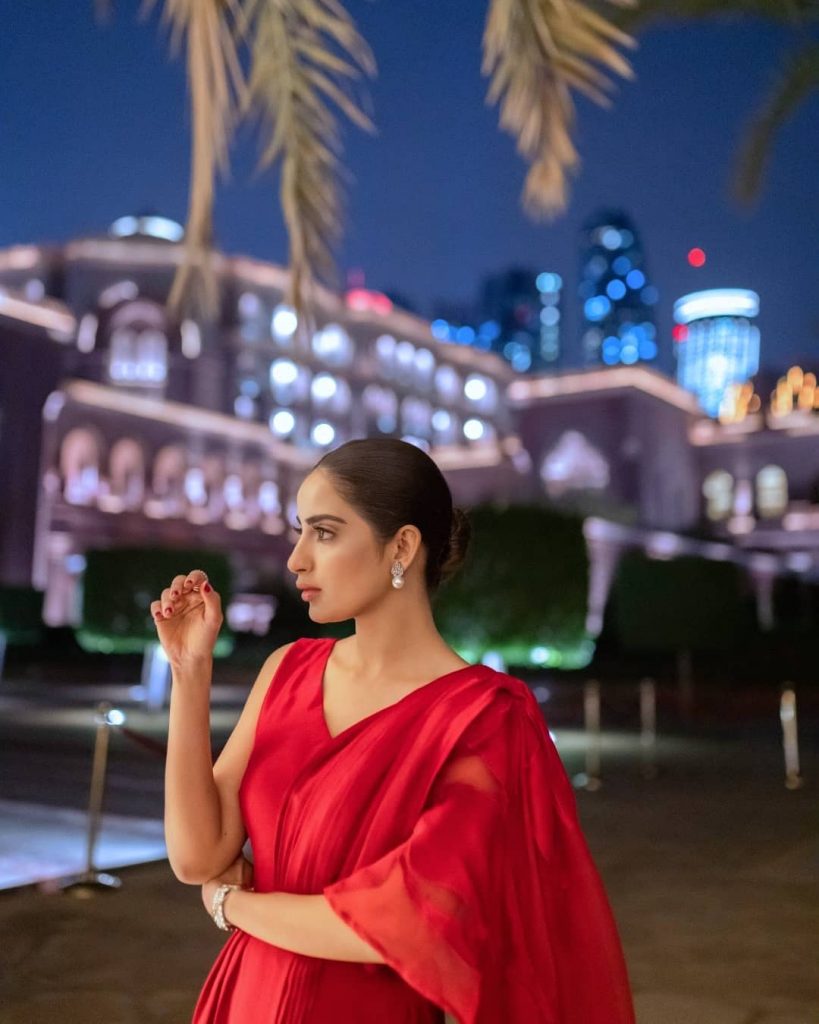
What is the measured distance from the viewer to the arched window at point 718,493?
60.6 meters

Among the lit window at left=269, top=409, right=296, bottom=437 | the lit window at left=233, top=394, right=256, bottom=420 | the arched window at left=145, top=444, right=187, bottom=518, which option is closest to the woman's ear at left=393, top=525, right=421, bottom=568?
the arched window at left=145, top=444, right=187, bottom=518

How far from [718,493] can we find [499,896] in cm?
6182

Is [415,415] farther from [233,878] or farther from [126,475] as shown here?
[233,878]

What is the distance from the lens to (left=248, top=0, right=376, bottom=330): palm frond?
10.5 ft

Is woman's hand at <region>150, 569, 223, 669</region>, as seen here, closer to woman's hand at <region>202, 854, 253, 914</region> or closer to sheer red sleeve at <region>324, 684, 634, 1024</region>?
woman's hand at <region>202, 854, 253, 914</region>

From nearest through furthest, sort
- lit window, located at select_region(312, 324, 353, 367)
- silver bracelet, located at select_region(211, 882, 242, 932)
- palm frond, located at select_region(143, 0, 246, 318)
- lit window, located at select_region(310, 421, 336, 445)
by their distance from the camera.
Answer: silver bracelet, located at select_region(211, 882, 242, 932)
palm frond, located at select_region(143, 0, 246, 318)
lit window, located at select_region(310, 421, 336, 445)
lit window, located at select_region(312, 324, 353, 367)

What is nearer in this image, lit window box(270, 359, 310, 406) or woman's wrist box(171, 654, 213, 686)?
woman's wrist box(171, 654, 213, 686)

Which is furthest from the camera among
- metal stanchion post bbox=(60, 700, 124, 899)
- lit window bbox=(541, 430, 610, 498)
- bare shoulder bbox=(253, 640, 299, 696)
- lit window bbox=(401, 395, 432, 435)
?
lit window bbox=(401, 395, 432, 435)

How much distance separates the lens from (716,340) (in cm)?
13950

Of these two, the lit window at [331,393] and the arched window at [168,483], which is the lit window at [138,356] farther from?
the lit window at [331,393]

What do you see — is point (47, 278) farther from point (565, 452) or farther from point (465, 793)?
point (465, 793)

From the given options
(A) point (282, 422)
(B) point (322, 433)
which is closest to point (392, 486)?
(A) point (282, 422)

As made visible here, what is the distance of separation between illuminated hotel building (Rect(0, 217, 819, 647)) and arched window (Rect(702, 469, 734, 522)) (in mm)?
112

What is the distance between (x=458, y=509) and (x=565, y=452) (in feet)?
183
